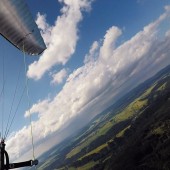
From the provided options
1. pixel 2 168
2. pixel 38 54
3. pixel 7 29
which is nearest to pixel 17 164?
pixel 2 168

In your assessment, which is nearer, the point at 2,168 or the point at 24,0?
the point at 2,168

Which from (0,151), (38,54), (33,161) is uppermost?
(38,54)

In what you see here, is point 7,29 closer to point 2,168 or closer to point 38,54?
point 38,54

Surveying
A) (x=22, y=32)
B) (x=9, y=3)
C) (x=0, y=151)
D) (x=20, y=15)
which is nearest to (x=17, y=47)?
(x=22, y=32)

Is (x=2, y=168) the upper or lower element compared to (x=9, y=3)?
lower

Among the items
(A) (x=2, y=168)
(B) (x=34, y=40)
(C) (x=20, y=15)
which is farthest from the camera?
(B) (x=34, y=40)

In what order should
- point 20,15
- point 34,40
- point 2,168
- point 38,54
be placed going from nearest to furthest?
point 2,168
point 20,15
point 34,40
point 38,54
